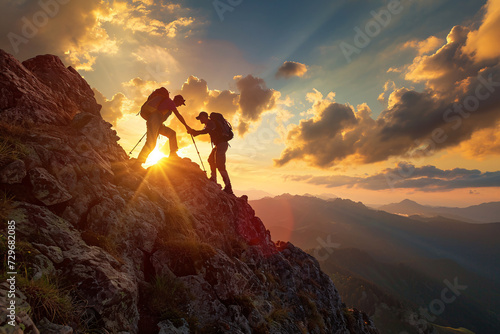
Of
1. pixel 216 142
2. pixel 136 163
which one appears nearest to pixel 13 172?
pixel 136 163

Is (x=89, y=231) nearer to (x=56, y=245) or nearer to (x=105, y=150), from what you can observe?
(x=56, y=245)

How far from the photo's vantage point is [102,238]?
7922 mm

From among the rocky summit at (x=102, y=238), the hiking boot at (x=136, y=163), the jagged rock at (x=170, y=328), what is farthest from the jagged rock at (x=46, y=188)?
the hiking boot at (x=136, y=163)

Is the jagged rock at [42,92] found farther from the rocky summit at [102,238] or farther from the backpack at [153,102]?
the backpack at [153,102]

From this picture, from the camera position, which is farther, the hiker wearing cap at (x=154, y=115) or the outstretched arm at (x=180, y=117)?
the outstretched arm at (x=180, y=117)

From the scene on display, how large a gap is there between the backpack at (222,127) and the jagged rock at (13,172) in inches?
488

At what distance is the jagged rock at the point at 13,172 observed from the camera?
21.8ft

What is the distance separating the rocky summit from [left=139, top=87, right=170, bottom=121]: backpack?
2426 millimetres

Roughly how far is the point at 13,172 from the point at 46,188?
37.1 inches

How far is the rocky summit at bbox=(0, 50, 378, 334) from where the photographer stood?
5398 mm

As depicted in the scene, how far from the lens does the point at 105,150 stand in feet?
42.0

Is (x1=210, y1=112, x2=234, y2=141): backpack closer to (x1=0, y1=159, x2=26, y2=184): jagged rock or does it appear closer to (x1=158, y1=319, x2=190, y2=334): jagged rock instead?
(x1=0, y1=159, x2=26, y2=184): jagged rock

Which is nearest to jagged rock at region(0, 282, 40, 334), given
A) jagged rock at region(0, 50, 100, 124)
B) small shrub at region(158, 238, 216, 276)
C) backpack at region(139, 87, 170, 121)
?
small shrub at region(158, 238, 216, 276)

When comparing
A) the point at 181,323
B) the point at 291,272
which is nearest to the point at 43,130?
the point at 181,323
